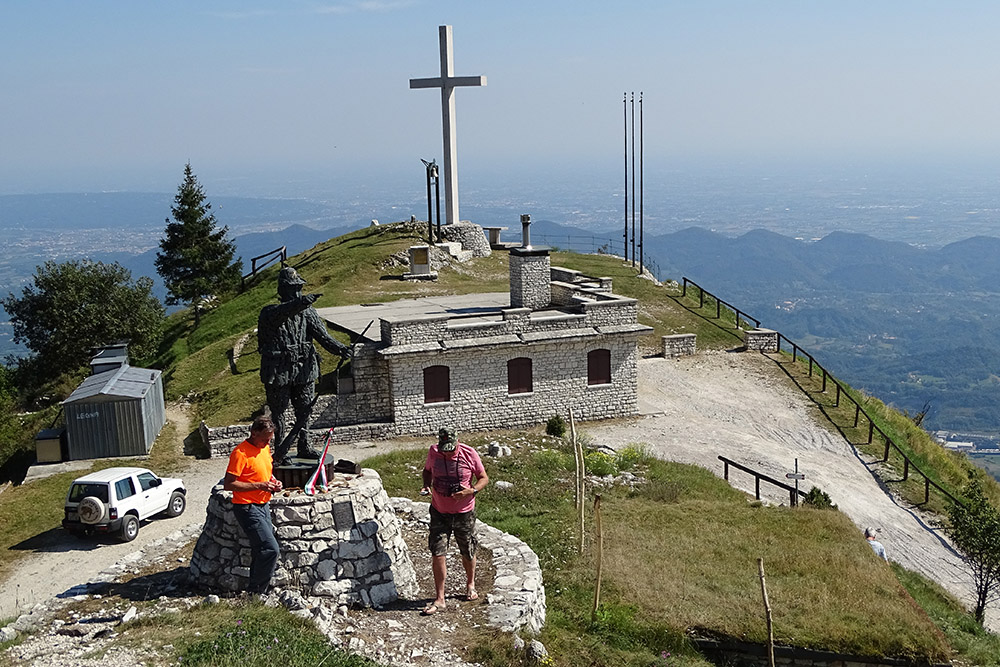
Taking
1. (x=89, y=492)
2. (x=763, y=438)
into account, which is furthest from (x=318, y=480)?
(x=763, y=438)

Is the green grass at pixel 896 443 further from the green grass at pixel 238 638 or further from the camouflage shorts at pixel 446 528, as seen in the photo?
the green grass at pixel 238 638

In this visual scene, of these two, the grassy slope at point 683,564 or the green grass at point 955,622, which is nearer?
the grassy slope at point 683,564

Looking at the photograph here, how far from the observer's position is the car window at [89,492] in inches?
793

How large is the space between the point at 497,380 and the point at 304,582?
1775cm

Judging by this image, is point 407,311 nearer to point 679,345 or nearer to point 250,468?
point 679,345

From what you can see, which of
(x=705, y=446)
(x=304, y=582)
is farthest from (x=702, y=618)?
(x=705, y=446)

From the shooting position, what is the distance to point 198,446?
2744 centimetres

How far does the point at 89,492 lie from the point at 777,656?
575 inches

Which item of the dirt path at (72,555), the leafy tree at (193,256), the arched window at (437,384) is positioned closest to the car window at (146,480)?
the dirt path at (72,555)

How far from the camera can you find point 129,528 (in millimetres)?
20312

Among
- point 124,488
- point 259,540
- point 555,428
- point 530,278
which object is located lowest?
point 555,428

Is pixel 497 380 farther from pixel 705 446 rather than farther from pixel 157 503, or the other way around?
pixel 157 503

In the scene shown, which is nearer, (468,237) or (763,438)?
(763,438)

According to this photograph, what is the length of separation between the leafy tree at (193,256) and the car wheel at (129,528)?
29825 millimetres
